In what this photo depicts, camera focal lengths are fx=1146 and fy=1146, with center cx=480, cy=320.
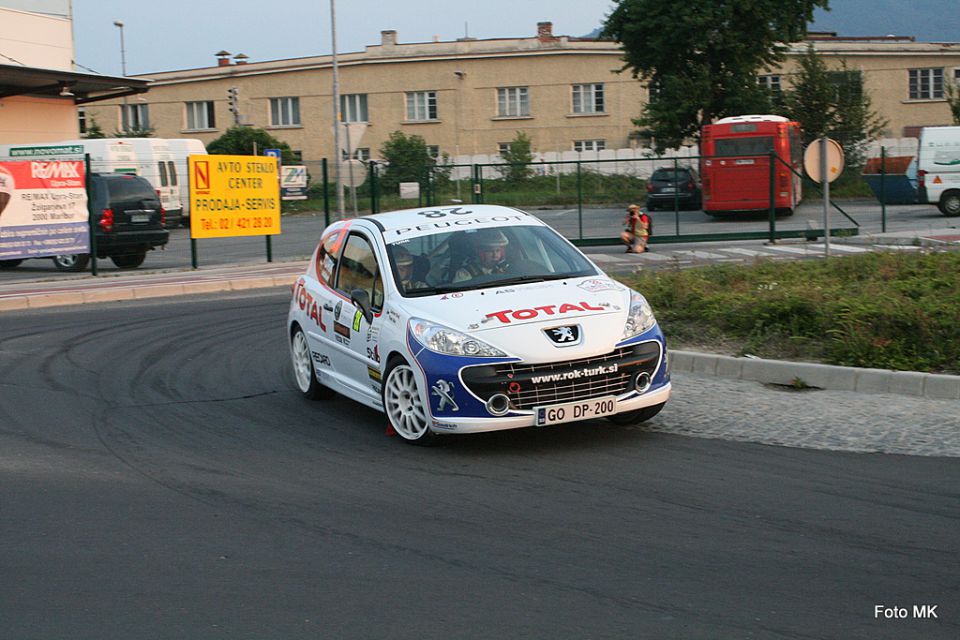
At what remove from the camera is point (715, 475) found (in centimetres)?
688

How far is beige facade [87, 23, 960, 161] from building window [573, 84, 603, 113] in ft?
0.18

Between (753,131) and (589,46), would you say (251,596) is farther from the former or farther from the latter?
(589,46)

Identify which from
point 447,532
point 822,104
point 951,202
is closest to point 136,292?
point 447,532

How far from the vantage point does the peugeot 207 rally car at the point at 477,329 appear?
24.5ft

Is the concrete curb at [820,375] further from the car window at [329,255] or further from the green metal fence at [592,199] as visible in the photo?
the green metal fence at [592,199]

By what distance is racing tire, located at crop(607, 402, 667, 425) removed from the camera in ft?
26.7

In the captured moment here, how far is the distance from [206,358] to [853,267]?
25.4 feet

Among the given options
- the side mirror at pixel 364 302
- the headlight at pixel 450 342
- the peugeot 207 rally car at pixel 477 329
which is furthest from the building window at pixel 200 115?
the headlight at pixel 450 342

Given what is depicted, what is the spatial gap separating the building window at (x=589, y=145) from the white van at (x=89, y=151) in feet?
103

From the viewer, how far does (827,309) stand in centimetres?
1052

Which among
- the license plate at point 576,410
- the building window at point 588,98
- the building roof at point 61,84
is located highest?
the building window at point 588,98

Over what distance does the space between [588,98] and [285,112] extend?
1777cm

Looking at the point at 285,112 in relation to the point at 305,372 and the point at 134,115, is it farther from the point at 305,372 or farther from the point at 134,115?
the point at 305,372

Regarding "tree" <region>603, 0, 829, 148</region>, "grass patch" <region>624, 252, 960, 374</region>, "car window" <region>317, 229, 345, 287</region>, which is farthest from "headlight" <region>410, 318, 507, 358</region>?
"tree" <region>603, 0, 829, 148</region>
